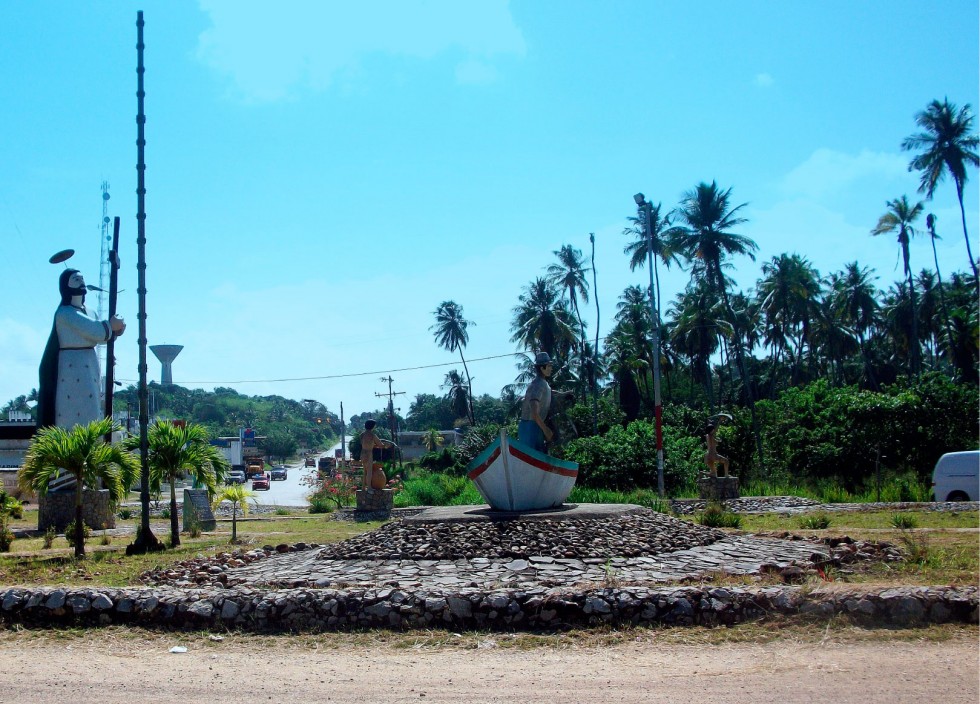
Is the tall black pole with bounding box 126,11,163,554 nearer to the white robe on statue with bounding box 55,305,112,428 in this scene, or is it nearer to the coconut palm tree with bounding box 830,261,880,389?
the white robe on statue with bounding box 55,305,112,428

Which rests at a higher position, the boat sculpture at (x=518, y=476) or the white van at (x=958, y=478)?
the boat sculpture at (x=518, y=476)

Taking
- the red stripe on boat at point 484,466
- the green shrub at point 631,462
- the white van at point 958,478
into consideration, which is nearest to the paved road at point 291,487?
the green shrub at point 631,462

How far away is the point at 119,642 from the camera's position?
8562 millimetres

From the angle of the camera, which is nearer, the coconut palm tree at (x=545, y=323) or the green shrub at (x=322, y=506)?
the green shrub at (x=322, y=506)

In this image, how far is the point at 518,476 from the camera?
45.4 feet

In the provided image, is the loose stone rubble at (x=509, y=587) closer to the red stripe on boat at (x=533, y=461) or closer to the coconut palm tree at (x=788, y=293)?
the red stripe on boat at (x=533, y=461)

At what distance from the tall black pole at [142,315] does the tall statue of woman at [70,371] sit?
798 centimetres

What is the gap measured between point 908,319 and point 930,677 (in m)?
52.5

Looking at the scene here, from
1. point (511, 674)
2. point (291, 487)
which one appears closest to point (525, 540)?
point (511, 674)

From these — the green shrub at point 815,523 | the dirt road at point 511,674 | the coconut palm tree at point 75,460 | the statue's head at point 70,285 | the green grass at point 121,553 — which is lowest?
the dirt road at point 511,674

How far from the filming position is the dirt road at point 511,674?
6.44 meters

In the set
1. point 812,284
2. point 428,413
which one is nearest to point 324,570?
point 812,284

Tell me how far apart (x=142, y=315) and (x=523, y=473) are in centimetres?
765

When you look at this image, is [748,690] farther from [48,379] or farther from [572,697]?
[48,379]
